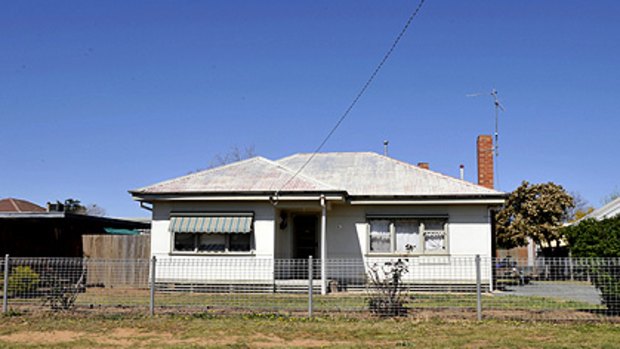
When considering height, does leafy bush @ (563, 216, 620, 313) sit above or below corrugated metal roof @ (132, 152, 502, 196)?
below

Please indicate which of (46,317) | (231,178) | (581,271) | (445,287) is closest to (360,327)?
(581,271)

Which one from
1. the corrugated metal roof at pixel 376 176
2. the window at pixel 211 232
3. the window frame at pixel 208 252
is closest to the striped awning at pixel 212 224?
the window at pixel 211 232

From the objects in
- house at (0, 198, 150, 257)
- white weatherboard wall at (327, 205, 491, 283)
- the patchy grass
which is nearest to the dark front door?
white weatherboard wall at (327, 205, 491, 283)

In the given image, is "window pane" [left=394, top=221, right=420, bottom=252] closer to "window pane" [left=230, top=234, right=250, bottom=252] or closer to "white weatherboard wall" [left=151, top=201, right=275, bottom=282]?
"white weatherboard wall" [left=151, top=201, right=275, bottom=282]

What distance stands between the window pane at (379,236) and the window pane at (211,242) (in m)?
4.26

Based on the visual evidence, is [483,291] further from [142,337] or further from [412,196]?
[142,337]

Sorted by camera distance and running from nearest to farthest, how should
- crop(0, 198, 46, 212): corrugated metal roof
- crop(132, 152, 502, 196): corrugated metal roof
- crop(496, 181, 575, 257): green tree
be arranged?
crop(132, 152, 502, 196): corrugated metal roof
crop(0, 198, 46, 212): corrugated metal roof
crop(496, 181, 575, 257): green tree

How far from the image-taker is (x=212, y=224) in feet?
57.5

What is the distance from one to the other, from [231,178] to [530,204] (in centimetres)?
1609

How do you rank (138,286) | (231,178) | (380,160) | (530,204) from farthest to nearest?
(530,204)
(380,160)
(231,178)
(138,286)

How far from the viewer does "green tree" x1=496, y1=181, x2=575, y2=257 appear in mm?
28406

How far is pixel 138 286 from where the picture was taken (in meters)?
16.9

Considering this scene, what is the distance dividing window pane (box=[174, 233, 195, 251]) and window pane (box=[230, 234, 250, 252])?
1.16 metres

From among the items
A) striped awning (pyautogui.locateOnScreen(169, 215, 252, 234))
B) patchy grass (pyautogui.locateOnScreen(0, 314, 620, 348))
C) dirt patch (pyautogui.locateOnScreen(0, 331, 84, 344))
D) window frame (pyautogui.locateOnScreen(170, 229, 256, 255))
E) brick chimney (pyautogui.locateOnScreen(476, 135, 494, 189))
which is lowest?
dirt patch (pyautogui.locateOnScreen(0, 331, 84, 344))
